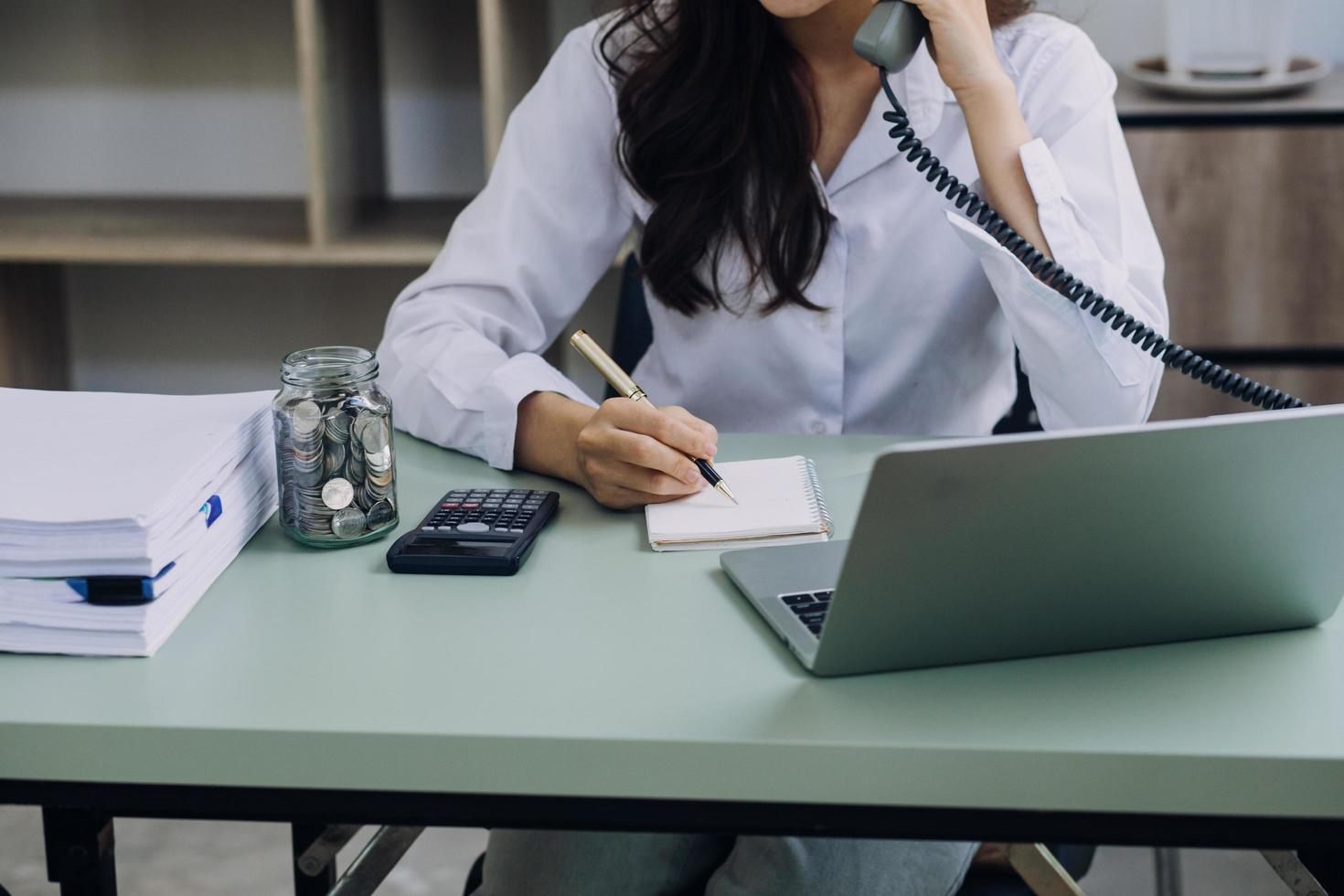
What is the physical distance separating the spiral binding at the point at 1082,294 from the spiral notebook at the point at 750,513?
0.28 metres

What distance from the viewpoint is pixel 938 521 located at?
2.13 ft

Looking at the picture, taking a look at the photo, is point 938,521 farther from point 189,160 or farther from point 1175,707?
point 189,160

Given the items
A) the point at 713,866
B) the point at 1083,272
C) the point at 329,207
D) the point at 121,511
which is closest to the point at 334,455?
the point at 121,511

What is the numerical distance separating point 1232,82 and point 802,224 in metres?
1.04

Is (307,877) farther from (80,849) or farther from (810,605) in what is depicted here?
(810,605)

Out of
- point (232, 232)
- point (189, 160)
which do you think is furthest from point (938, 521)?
point (189, 160)

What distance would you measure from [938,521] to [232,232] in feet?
6.26

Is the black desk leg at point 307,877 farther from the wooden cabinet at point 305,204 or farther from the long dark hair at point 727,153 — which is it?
the wooden cabinet at point 305,204

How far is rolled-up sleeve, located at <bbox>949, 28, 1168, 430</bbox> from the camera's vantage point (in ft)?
3.79

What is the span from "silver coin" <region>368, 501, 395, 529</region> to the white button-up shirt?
0.79 feet

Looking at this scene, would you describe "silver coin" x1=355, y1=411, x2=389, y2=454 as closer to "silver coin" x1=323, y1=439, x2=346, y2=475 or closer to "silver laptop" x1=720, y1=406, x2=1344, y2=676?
"silver coin" x1=323, y1=439, x2=346, y2=475

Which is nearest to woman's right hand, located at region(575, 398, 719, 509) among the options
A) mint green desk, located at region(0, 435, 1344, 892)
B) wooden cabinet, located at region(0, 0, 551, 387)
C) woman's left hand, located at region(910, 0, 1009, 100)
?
mint green desk, located at region(0, 435, 1344, 892)

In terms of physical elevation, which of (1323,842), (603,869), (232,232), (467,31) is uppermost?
(467,31)

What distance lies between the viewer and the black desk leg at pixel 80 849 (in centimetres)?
73
